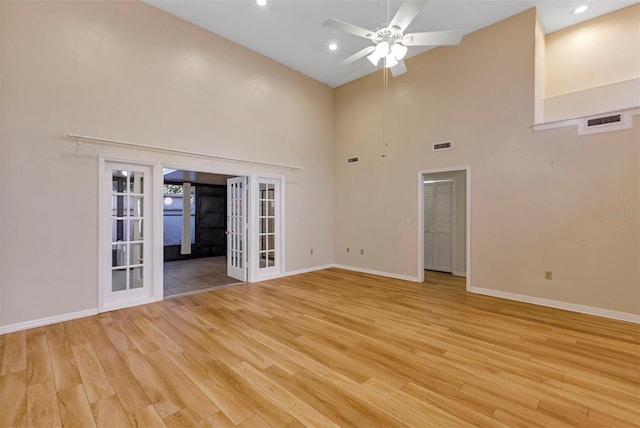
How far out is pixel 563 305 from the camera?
3.98m

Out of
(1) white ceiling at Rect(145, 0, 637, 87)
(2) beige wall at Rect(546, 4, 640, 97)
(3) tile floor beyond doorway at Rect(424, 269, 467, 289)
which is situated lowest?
(3) tile floor beyond doorway at Rect(424, 269, 467, 289)

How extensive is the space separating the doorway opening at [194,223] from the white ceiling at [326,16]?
3.71 metres

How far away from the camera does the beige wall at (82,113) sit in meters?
3.23

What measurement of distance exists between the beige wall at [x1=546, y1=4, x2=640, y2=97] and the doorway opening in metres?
7.41

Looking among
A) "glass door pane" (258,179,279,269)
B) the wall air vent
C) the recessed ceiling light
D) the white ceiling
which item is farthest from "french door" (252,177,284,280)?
the recessed ceiling light

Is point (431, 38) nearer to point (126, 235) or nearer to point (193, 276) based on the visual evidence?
point (126, 235)

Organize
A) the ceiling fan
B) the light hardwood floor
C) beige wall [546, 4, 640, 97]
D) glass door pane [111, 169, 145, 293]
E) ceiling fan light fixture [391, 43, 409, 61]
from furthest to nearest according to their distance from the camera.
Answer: beige wall [546, 4, 640, 97]
glass door pane [111, 169, 145, 293]
ceiling fan light fixture [391, 43, 409, 61]
the ceiling fan
the light hardwood floor

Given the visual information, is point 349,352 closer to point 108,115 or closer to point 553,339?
point 553,339

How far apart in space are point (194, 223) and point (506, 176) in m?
8.55

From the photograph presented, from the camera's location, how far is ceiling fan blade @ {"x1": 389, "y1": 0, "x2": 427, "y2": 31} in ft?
8.19

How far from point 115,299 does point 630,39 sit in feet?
28.1

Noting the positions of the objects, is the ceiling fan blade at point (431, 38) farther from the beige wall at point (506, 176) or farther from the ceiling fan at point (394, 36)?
the beige wall at point (506, 176)

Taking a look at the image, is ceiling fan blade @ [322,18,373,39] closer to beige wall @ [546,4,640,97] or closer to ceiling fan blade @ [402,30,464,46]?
ceiling fan blade @ [402,30,464,46]

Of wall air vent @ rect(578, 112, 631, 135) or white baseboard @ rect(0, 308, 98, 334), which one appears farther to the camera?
wall air vent @ rect(578, 112, 631, 135)
